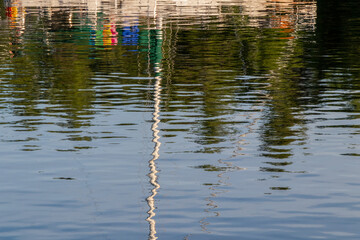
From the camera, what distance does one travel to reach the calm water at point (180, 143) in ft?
59.6

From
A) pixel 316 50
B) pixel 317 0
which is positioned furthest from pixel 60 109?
pixel 317 0

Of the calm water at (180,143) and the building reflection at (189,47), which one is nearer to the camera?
the calm water at (180,143)

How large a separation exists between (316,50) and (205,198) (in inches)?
1665

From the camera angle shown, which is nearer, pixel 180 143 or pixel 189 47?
pixel 180 143

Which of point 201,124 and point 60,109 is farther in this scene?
point 60,109

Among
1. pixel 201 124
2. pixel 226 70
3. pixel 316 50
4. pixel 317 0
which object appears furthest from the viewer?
pixel 317 0

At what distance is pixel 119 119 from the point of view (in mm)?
31828

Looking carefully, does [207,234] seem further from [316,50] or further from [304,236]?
[316,50]

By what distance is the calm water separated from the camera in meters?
18.2

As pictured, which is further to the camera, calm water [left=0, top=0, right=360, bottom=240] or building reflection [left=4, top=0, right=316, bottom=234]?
building reflection [left=4, top=0, right=316, bottom=234]

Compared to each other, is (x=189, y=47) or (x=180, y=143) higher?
(x=180, y=143)

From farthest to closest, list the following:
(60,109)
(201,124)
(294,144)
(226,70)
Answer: (226,70)
(60,109)
(201,124)
(294,144)

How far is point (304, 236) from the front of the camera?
1684cm

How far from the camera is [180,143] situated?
26.8m
